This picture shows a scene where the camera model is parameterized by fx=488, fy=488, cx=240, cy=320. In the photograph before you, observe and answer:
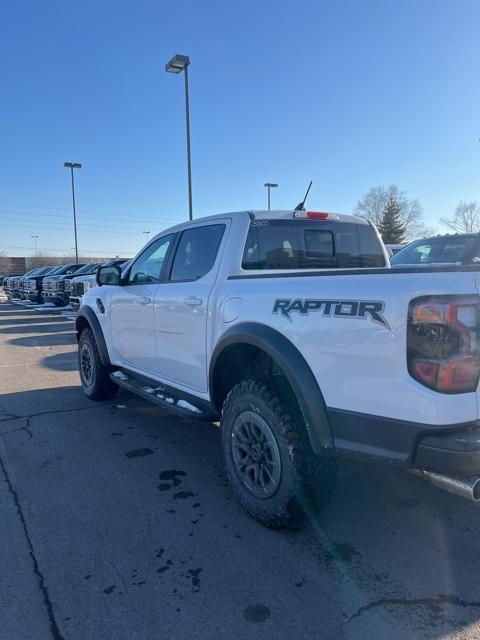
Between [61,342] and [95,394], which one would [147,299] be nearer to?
[95,394]

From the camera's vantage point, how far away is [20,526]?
3160 millimetres

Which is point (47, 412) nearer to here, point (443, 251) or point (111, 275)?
point (111, 275)

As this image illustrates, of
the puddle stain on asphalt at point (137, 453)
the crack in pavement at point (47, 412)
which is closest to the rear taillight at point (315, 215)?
the puddle stain on asphalt at point (137, 453)

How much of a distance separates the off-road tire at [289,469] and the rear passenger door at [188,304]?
2.57 feet

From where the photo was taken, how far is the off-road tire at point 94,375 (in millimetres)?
5871

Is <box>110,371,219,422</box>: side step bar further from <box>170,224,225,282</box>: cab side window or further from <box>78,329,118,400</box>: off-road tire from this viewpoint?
<box>170,224,225,282</box>: cab side window

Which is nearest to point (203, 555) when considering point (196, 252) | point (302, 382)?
point (302, 382)

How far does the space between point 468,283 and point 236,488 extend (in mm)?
2026

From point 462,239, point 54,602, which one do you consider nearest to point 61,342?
point 462,239

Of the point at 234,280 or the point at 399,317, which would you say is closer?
the point at 399,317

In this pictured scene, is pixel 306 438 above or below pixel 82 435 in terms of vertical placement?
Result: above

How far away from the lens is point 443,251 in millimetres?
8055

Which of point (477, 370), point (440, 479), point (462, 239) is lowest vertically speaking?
point (440, 479)

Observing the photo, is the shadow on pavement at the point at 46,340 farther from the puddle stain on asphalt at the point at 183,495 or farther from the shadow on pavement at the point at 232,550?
the puddle stain on asphalt at the point at 183,495
